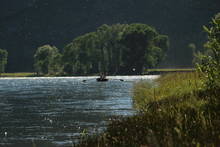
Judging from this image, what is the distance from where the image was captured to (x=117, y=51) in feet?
574

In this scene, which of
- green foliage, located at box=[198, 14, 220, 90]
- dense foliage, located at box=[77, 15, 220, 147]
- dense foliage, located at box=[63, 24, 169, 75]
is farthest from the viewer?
dense foliage, located at box=[63, 24, 169, 75]

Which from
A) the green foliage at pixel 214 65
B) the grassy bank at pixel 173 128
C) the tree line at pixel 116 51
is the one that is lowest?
the grassy bank at pixel 173 128

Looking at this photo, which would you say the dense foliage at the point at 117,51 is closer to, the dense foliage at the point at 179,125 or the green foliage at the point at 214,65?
the dense foliage at the point at 179,125

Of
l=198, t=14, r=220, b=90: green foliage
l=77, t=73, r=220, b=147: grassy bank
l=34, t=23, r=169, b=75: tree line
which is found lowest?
l=77, t=73, r=220, b=147: grassy bank

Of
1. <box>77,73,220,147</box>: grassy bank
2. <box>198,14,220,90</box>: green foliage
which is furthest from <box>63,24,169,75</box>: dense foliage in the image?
<box>77,73,220,147</box>: grassy bank

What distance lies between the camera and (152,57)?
174625 mm

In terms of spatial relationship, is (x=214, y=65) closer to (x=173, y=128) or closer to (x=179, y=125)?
(x=173, y=128)

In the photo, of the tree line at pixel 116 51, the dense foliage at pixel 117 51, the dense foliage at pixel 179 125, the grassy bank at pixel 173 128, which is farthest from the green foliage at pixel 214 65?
the dense foliage at pixel 117 51

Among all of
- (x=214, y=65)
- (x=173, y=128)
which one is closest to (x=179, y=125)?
(x=173, y=128)

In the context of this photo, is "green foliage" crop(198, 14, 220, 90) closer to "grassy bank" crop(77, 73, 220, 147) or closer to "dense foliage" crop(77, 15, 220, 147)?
"dense foliage" crop(77, 15, 220, 147)

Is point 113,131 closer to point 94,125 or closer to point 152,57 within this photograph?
Answer: point 94,125

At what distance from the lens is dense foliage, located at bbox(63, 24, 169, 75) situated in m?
174

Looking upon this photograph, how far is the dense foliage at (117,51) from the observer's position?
17425cm

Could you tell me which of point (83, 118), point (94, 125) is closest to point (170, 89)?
point (94, 125)
